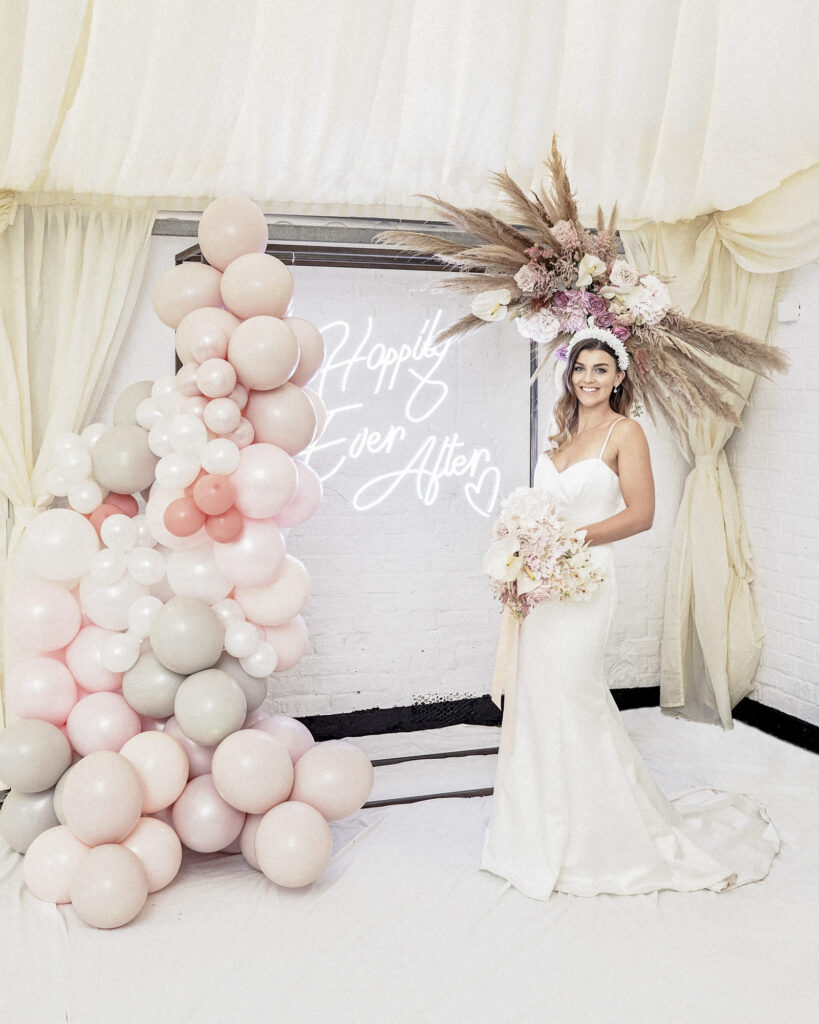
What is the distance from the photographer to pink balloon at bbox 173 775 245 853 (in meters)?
2.64

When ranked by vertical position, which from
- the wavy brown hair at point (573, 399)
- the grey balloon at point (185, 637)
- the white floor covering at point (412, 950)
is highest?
the wavy brown hair at point (573, 399)

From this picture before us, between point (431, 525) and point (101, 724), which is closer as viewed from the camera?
point (101, 724)

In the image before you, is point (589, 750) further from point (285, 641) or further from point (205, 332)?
point (205, 332)

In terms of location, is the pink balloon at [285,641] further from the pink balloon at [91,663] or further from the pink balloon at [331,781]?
the pink balloon at [91,663]

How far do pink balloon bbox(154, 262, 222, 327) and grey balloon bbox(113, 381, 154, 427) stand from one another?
0.87ft

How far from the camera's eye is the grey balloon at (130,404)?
9.59ft

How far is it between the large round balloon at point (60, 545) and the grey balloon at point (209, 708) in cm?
51

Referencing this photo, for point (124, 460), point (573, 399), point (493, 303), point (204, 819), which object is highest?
point (493, 303)

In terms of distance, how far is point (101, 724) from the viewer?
2.68m

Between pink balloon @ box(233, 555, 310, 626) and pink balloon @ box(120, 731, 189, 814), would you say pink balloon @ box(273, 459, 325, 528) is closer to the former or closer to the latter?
pink balloon @ box(233, 555, 310, 626)

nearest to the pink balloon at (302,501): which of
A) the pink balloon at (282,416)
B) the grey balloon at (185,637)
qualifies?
the pink balloon at (282,416)

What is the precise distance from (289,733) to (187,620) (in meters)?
0.51

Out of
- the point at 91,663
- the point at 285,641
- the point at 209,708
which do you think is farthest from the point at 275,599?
the point at 91,663

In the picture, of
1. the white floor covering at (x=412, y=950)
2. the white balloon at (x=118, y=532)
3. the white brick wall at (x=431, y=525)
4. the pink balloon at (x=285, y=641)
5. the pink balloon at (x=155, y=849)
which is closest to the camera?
the white floor covering at (x=412, y=950)
